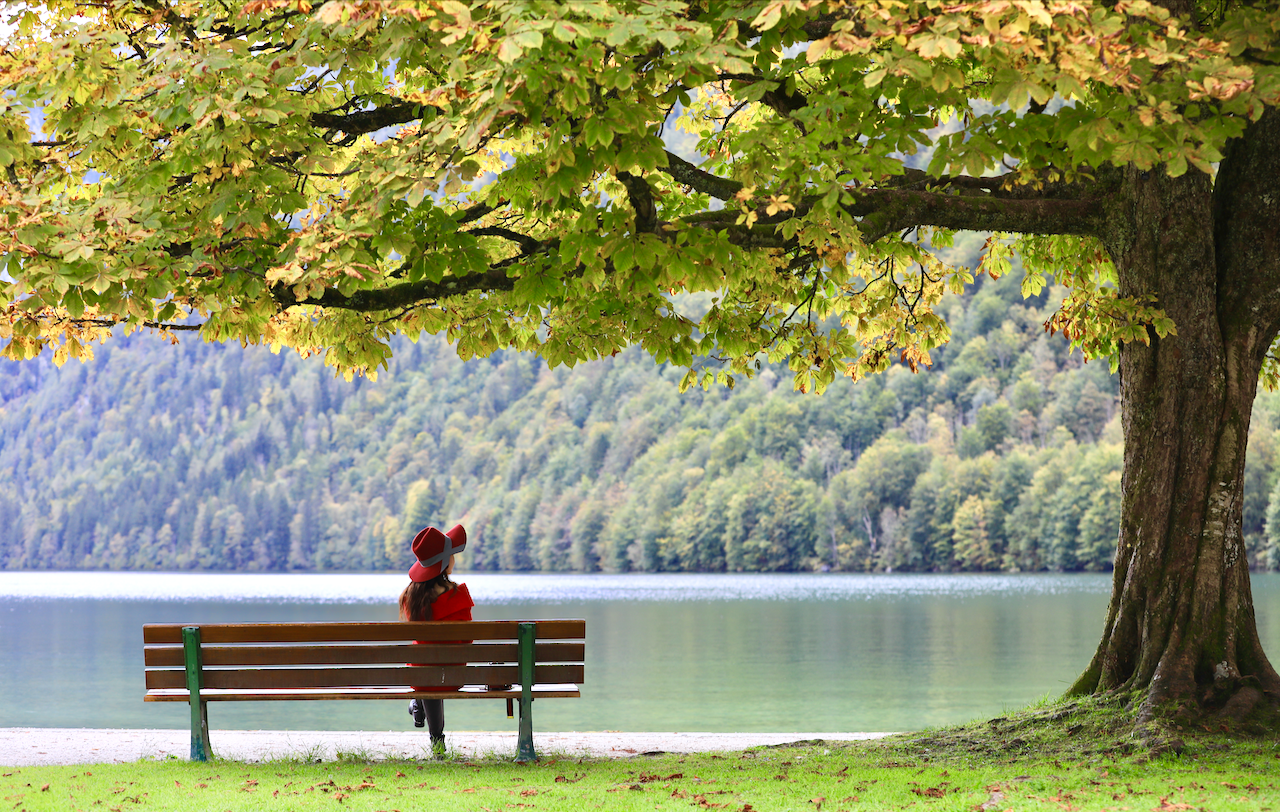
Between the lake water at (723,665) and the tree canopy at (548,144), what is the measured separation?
21.1ft

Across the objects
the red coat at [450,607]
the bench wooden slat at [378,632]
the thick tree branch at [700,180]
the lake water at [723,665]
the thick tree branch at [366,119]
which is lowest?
the lake water at [723,665]

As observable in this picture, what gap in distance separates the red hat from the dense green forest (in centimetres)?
6187

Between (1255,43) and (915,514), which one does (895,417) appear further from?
(1255,43)

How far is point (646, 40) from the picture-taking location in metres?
5.61

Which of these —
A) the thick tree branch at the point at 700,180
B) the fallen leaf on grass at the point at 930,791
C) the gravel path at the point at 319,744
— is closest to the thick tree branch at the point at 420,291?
the thick tree branch at the point at 700,180

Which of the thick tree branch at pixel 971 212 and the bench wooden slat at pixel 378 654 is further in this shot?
the thick tree branch at pixel 971 212

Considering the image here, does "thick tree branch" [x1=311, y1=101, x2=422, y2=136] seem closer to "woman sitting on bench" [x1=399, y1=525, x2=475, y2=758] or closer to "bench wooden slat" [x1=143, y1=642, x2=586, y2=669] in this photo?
Answer: "woman sitting on bench" [x1=399, y1=525, x2=475, y2=758]

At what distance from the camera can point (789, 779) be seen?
272 inches

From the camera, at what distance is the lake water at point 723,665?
1756 centimetres

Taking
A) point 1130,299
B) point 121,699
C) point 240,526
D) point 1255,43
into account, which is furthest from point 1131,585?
point 240,526

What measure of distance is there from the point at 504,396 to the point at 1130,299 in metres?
189

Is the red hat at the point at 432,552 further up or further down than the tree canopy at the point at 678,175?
further down

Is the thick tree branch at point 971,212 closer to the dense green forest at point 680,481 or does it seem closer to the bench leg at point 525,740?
the bench leg at point 525,740

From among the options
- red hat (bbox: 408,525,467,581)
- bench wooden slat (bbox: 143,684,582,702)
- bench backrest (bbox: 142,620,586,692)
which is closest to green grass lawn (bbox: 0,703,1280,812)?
bench wooden slat (bbox: 143,684,582,702)
